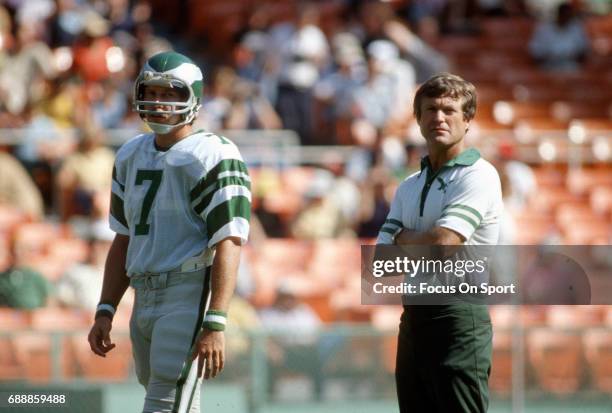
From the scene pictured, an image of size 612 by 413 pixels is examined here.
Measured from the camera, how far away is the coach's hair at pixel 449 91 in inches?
231

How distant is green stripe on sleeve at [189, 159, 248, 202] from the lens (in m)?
5.84

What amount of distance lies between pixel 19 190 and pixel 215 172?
749cm

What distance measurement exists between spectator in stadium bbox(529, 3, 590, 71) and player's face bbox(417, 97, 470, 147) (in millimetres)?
11995

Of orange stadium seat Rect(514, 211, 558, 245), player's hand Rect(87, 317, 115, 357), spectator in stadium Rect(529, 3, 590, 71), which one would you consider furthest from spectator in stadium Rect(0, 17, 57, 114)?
player's hand Rect(87, 317, 115, 357)

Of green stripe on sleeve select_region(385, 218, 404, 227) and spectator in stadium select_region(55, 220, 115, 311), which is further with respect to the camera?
spectator in stadium select_region(55, 220, 115, 311)

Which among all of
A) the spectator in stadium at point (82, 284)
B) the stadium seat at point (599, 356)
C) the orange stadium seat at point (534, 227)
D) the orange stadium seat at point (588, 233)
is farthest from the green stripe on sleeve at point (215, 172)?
the orange stadium seat at point (588, 233)

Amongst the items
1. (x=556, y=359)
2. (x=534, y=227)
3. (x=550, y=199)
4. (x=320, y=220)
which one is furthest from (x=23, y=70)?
(x=556, y=359)

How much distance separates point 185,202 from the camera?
19.3ft

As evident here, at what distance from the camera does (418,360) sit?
19.2 feet

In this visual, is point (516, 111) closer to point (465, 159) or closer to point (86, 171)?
point (86, 171)

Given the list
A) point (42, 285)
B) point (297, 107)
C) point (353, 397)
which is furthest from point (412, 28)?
point (353, 397)

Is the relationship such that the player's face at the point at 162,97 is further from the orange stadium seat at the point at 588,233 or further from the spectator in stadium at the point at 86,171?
the orange stadium seat at the point at 588,233

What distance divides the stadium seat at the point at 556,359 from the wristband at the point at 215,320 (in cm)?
443

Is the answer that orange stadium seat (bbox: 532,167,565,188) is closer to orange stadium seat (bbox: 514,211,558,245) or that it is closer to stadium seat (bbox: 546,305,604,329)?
orange stadium seat (bbox: 514,211,558,245)
